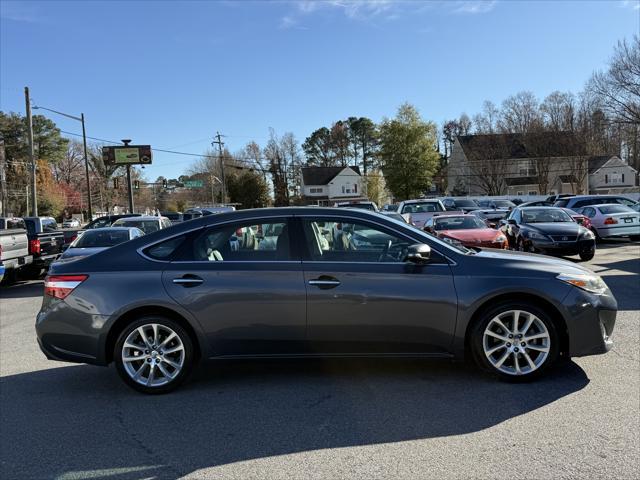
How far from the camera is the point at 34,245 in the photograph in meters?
13.5

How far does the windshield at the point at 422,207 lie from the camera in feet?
68.3

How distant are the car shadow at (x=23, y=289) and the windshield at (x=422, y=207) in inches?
523

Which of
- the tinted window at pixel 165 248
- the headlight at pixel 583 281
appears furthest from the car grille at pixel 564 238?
the tinted window at pixel 165 248

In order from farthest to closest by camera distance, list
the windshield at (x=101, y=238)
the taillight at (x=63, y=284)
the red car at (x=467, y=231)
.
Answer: the red car at (x=467, y=231)
the windshield at (x=101, y=238)
the taillight at (x=63, y=284)

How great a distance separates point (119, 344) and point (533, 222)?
42.2 ft

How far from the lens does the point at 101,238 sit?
11664 millimetres

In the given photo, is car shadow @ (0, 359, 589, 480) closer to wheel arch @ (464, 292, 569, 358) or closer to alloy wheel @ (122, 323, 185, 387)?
alloy wheel @ (122, 323, 185, 387)

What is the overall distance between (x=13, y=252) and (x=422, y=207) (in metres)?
14.5

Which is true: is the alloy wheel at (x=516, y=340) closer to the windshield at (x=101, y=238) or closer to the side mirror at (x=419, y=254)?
the side mirror at (x=419, y=254)

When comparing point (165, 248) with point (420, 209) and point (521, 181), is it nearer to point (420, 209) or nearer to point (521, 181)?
point (420, 209)

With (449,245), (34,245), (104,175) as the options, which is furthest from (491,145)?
(104,175)

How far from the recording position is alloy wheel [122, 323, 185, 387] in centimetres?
461

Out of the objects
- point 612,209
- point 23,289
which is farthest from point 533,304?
point 612,209

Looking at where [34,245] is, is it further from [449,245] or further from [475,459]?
[475,459]
